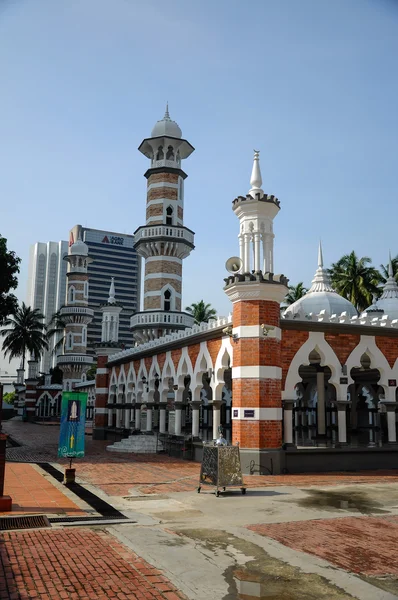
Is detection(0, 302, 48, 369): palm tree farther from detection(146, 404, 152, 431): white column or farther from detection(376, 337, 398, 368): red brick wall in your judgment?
detection(376, 337, 398, 368): red brick wall

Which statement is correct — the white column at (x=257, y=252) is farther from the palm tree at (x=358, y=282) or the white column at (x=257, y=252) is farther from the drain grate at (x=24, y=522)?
the palm tree at (x=358, y=282)

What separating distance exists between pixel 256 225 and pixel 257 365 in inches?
194

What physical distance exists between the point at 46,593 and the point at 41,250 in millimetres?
200363

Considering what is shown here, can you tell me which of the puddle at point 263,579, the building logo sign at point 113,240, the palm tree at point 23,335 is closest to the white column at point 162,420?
the puddle at point 263,579

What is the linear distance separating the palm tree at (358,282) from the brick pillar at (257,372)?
3508cm

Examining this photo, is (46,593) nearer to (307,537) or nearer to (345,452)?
(307,537)

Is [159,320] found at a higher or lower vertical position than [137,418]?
higher

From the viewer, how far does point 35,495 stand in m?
12.4

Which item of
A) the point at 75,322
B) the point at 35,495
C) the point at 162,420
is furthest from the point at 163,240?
the point at 75,322

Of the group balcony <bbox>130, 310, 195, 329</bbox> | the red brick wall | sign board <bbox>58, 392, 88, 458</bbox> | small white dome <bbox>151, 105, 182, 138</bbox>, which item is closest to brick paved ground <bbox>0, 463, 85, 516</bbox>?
sign board <bbox>58, 392, 88, 458</bbox>

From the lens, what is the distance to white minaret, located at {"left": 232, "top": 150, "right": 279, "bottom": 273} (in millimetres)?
19281

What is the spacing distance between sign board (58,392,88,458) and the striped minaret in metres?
5.33

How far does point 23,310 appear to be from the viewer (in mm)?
78750

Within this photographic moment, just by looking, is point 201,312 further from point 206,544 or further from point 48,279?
point 48,279
